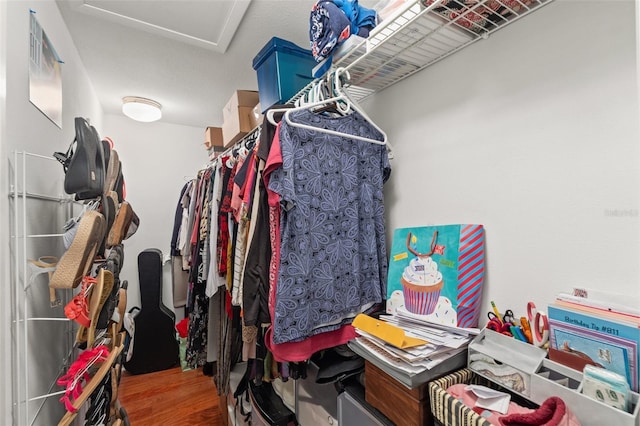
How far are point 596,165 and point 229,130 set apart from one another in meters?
1.87

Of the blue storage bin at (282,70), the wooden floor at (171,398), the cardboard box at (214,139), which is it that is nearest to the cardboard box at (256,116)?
the blue storage bin at (282,70)

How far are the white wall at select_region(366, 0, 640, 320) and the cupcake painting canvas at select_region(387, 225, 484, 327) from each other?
5cm

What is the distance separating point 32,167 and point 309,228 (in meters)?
1.07

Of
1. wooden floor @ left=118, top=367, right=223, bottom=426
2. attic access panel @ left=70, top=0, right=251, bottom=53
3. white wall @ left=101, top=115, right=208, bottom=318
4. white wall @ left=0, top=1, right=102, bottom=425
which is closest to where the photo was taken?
white wall @ left=0, top=1, right=102, bottom=425

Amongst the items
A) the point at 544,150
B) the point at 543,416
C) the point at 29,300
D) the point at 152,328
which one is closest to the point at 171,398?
the point at 152,328

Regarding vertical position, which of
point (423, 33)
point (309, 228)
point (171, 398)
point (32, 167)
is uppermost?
point (423, 33)

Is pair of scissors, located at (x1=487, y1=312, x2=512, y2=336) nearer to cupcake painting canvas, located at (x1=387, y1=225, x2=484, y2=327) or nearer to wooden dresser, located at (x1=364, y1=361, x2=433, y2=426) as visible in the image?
cupcake painting canvas, located at (x1=387, y1=225, x2=484, y2=327)

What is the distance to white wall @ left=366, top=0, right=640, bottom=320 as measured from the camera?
64 cm

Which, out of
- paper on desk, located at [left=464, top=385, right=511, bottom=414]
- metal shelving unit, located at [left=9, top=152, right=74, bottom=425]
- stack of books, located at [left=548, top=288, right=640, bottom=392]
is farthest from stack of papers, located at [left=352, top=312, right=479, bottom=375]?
metal shelving unit, located at [left=9, top=152, right=74, bottom=425]

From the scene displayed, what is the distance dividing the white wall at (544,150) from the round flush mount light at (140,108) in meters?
2.33

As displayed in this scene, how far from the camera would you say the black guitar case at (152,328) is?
2678 mm

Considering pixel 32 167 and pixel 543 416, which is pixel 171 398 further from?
pixel 543 416

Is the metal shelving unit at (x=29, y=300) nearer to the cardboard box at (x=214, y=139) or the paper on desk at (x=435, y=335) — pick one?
the paper on desk at (x=435, y=335)

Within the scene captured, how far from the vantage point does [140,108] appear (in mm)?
2377
